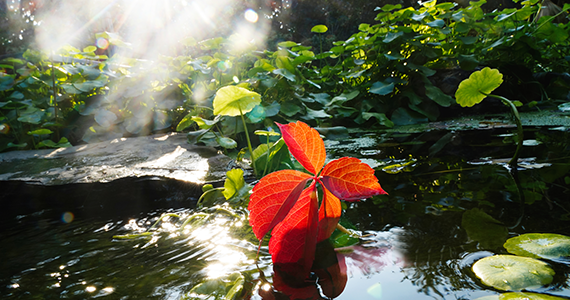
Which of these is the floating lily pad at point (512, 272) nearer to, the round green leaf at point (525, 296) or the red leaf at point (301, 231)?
the round green leaf at point (525, 296)

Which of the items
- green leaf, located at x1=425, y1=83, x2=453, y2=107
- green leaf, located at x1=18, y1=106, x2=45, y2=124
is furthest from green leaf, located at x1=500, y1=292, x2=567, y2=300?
green leaf, located at x1=18, y1=106, x2=45, y2=124

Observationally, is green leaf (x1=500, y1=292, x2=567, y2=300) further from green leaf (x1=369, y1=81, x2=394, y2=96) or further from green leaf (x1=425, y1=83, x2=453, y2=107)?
green leaf (x1=425, y1=83, x2=453, y2=107)

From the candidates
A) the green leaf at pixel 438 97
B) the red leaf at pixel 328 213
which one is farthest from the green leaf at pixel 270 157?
the green leaf at pixel 438 97

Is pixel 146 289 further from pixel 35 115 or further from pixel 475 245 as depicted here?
pixel 35 115

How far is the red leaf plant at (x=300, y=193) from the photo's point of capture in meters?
0.43

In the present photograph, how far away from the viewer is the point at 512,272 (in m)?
0.43

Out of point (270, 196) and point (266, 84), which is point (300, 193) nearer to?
point (270, 196)

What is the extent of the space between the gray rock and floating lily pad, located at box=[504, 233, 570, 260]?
92 centimetres

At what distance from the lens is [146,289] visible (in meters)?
0.48

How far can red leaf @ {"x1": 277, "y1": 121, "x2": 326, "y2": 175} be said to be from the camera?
44 centimetres

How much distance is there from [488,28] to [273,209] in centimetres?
388

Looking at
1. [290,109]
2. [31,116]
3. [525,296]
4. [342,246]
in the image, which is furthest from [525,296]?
[31,116]

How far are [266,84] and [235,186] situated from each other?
5.21 ft

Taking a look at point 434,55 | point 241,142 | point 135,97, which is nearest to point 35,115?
point 135,97
